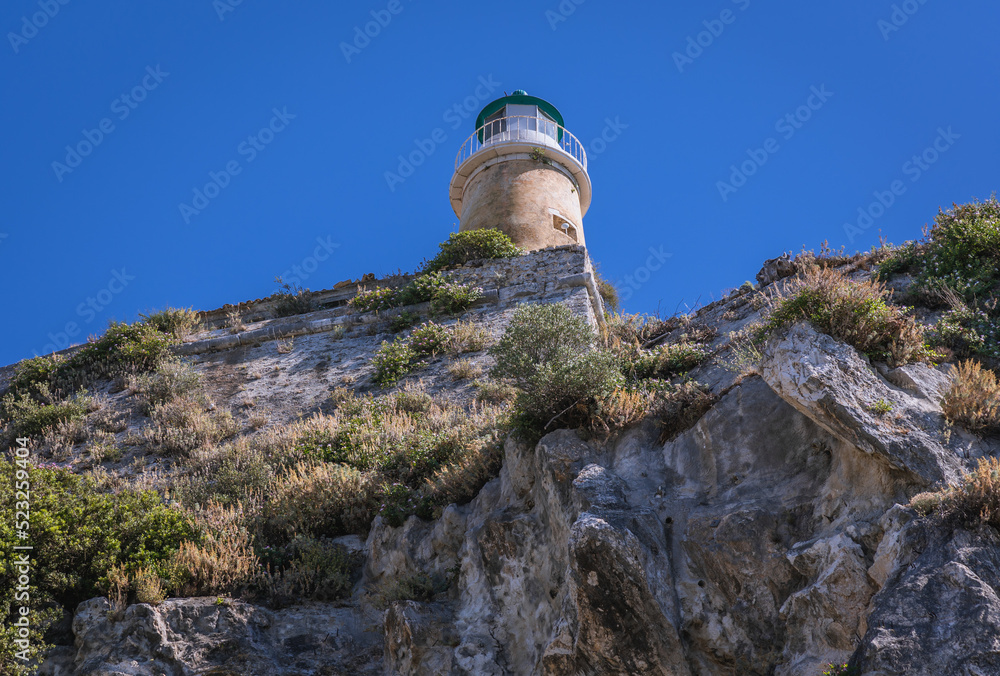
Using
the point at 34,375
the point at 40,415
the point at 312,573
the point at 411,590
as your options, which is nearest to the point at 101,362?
the point at 34,375

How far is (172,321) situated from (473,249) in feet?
20.7

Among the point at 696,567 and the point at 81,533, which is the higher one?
the point at 81,533

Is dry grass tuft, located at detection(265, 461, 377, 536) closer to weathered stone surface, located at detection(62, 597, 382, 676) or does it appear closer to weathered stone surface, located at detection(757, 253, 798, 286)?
weathered stone surface, located at detection(62, 597, 382, 676)

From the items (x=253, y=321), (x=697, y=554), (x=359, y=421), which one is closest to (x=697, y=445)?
(x=697, y=554)

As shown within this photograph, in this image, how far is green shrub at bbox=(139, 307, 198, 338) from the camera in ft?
50.1

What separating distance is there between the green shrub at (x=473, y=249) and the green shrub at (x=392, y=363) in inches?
129

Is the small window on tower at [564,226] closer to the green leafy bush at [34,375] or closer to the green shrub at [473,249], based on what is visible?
the green shrub at [473,249]

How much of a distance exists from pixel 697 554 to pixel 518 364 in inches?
113

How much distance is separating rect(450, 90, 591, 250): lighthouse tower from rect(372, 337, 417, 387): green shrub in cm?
513

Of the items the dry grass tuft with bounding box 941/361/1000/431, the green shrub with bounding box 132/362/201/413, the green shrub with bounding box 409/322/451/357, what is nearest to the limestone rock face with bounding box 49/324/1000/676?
the dry grass tuft with bounding box 941/361/1000/431

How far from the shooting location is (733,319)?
9758mm

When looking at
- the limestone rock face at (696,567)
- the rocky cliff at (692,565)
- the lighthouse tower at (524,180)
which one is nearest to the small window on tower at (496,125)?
the lighthouse tower at (524,180)

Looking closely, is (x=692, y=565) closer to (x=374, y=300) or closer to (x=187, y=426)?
(x=187, y=426)

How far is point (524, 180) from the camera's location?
59.5 ft
